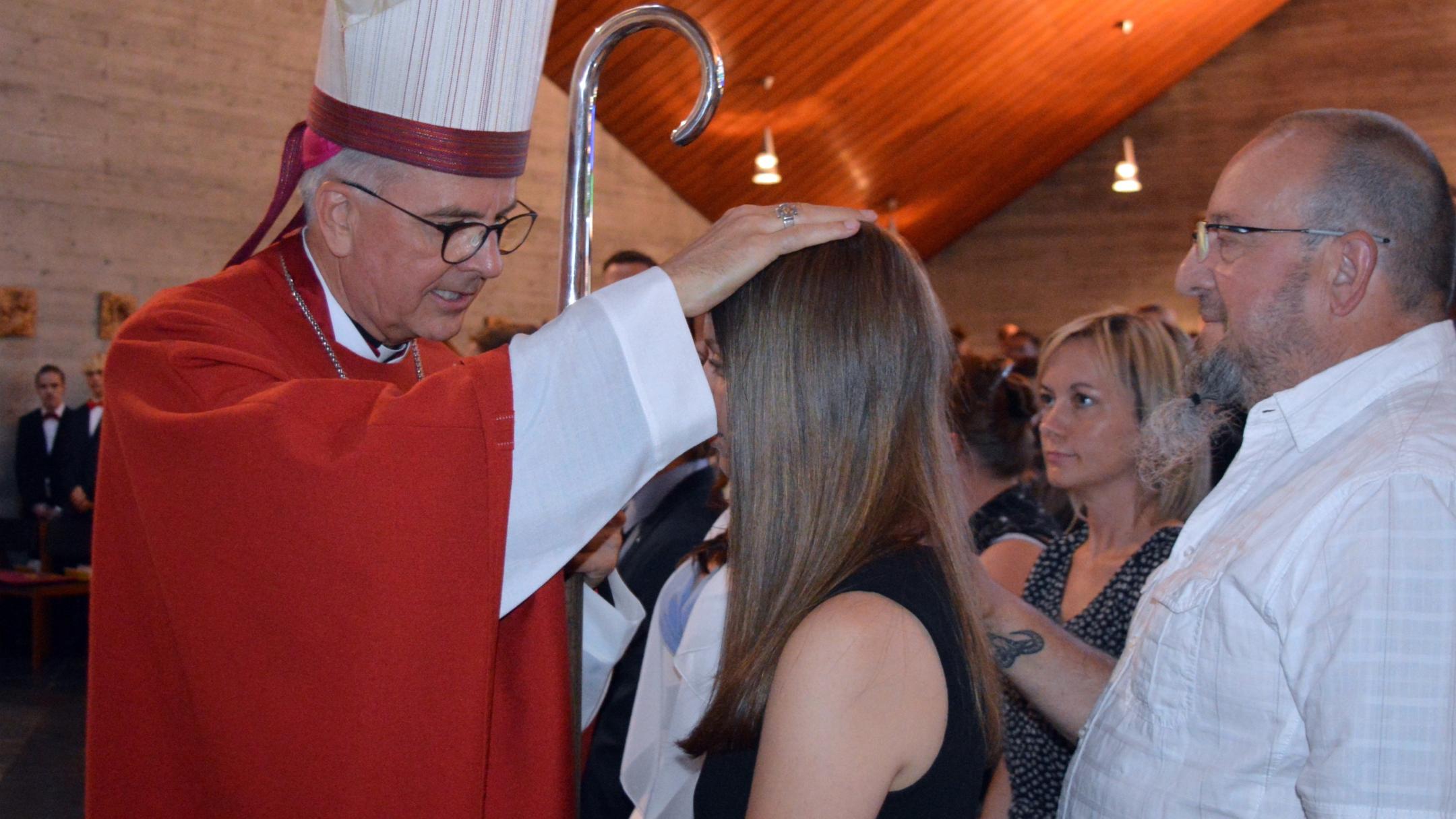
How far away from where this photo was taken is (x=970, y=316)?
49.2 ft

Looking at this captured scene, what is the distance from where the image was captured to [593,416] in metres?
1.33

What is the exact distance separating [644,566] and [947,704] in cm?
Result: 153

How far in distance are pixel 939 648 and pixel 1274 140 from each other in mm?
994

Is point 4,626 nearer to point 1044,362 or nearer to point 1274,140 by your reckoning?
point 1044,362

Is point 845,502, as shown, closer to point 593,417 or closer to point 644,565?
point 593,417

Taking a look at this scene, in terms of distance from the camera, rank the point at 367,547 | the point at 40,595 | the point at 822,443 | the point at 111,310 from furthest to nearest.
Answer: the point at 111,310
the point at 40,595
the point at 822,443
the point at 367,547

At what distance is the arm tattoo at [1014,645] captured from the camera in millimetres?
1869

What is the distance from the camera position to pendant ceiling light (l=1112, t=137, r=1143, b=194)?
12889 mm

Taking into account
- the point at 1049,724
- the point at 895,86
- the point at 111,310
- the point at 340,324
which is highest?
the point at 895,86

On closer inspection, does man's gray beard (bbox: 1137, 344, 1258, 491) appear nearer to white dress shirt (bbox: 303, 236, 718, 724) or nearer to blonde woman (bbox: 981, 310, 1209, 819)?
blonde woman (bbox: 981, 310, 1209, 819)

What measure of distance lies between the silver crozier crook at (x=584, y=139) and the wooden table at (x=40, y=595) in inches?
256

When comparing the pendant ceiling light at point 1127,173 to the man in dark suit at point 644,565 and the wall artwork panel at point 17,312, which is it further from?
the man in dark suit at point 644,565

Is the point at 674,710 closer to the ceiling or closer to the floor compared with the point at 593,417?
closer to the floor

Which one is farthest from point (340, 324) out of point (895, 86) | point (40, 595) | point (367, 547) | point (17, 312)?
point (895, 86)
